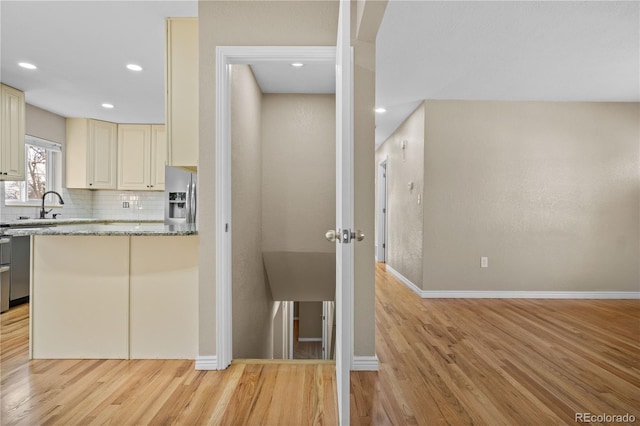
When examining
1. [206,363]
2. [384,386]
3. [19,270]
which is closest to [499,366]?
[384,386]

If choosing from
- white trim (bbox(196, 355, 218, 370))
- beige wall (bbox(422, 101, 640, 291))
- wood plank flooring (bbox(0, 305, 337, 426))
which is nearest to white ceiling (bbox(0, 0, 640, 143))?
beige wall (bbox(422, 101, 640, 291))

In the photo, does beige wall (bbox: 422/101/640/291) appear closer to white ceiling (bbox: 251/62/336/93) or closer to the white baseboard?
the white baseboard

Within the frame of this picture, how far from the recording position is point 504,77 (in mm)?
3148

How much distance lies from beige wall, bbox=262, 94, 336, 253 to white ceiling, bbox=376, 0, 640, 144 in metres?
0.85

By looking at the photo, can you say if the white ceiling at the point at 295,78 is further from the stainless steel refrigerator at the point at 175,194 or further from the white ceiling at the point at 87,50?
the stainless steel refrigerator at the point at 175,194


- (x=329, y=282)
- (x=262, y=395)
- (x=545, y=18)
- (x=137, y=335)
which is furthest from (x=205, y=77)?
(x=329, y=282)

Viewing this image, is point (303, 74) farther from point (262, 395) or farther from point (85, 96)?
point (85, 96)

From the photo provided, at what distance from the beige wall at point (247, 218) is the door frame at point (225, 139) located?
9.0 inches

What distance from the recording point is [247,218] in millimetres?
2707

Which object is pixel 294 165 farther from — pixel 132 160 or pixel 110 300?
pixel 132 160

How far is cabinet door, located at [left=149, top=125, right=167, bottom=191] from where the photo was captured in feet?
16.3

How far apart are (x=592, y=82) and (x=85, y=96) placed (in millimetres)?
5815

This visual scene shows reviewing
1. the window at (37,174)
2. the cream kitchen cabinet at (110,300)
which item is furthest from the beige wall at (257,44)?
the window at (37,174)

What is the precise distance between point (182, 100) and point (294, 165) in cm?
150
